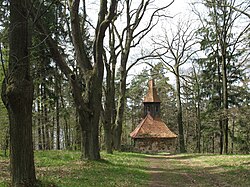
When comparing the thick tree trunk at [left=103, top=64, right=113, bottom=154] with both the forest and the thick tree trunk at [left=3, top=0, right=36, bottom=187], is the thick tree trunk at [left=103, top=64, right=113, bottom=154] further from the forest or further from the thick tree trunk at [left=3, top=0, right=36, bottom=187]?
the thick tree trunk at [left=3, top=0, right=36, bottom=187]

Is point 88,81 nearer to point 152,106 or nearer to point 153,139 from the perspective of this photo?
point 153,139

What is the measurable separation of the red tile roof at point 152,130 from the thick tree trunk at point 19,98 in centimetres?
3245

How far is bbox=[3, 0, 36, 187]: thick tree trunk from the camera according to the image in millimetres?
7629

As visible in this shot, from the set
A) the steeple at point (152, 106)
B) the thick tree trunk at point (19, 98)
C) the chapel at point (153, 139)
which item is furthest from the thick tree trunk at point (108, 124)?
the steeple at point (152, 106)

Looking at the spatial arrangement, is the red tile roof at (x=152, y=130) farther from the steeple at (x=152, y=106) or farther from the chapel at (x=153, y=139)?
the steeple at (x=152, y=106)

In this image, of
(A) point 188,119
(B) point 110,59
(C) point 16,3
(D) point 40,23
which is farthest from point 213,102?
(C) point 16,3

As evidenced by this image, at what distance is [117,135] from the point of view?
28562 mm

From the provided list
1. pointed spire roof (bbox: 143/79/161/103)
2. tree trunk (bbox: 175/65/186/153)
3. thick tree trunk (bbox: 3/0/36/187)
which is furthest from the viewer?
pointed spire roof (bbox: 143/79/161/103)

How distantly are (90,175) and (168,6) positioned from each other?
15.9 meters

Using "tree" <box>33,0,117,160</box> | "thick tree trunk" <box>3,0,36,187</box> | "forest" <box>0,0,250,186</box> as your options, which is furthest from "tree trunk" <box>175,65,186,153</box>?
"thick tree trunk" <box>3,0,36,187</box>

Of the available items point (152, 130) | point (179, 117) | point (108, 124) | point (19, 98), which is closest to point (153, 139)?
point (152, 130)

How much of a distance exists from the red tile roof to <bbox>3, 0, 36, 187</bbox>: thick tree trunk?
3245cm

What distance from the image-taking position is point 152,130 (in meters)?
40.9

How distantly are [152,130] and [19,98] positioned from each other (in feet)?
112
